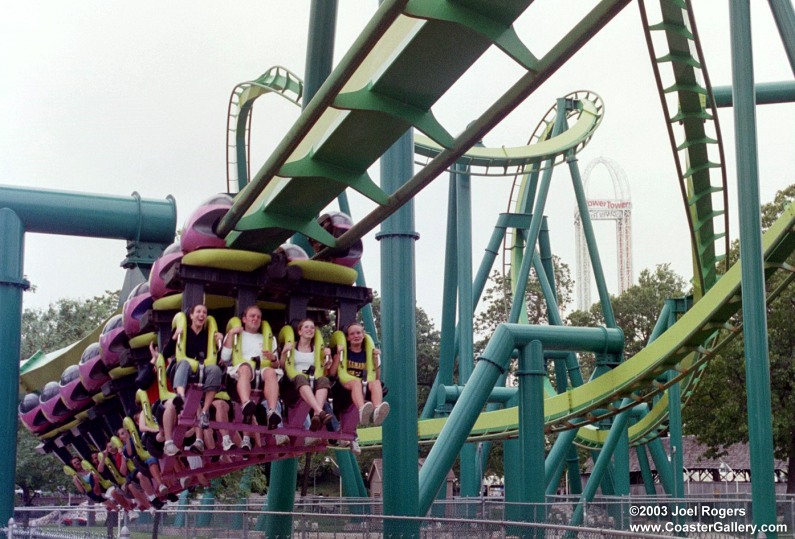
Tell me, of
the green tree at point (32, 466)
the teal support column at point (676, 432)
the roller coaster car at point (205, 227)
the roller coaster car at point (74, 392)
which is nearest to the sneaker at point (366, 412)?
the roller coaster car at point (205, 227)

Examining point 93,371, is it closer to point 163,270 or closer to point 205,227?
point 163,270

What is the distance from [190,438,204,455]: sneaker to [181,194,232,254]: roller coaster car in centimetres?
133

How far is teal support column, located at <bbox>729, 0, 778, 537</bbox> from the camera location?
717cm

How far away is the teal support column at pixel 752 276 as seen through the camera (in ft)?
23.5

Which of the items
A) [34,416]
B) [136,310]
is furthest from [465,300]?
[136,310]

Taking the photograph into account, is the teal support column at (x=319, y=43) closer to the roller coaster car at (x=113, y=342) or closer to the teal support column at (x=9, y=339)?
the roller coaster car at (x=113, y=342)

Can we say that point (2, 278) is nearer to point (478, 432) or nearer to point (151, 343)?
point (151, 343)

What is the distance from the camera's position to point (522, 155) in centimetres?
1877

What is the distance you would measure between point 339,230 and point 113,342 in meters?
2.24

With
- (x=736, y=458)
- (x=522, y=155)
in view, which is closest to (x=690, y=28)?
(x=522, y=155)

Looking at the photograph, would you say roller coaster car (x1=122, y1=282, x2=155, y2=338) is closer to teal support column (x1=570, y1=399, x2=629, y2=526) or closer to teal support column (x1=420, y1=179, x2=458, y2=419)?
teal support column (x1=420, y1=179, x2=458, y2=419)

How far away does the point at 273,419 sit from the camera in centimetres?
675

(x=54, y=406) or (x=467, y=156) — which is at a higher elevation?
(x=467, y=156)

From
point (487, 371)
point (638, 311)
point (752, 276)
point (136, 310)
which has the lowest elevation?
point (487, 371)
